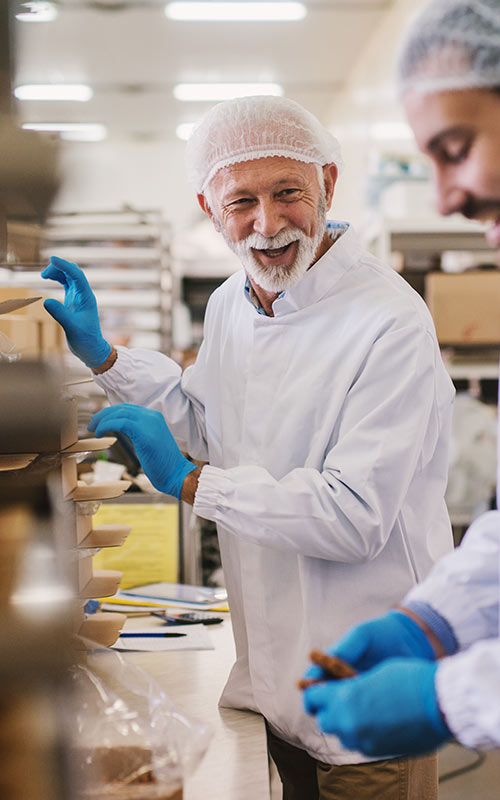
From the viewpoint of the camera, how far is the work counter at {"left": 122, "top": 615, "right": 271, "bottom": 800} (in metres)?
1.07

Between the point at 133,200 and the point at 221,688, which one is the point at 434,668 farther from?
the point at 133,200

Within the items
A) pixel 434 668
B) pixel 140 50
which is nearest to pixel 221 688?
pixel 434 668

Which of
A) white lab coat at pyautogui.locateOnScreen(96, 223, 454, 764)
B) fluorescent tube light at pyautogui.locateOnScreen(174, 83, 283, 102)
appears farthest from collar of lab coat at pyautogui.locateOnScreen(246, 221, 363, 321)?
fluorescent tube light at pyautogui.locateOnScreen(174, 83, 283, 102)

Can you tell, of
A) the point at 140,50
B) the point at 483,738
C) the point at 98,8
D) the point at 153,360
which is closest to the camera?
the point at 483,738

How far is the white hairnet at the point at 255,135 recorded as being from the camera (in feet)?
4.45

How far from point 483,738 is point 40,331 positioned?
2.83ft

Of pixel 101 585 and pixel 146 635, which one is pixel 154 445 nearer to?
pixel 101 585

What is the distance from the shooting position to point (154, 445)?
1.35 m

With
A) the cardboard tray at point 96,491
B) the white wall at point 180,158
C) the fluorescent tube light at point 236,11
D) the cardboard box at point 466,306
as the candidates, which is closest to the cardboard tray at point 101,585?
the cardboard tray at point 96,491

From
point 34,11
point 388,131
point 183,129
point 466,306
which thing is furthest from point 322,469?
point 183,129

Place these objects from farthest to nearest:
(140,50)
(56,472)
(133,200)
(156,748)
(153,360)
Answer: (133,200), (140,50), (153,360), (56,472), (156,748)

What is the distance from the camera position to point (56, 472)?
1.09 metres

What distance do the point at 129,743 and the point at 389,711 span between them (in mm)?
368

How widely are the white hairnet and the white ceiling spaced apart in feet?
12.0
